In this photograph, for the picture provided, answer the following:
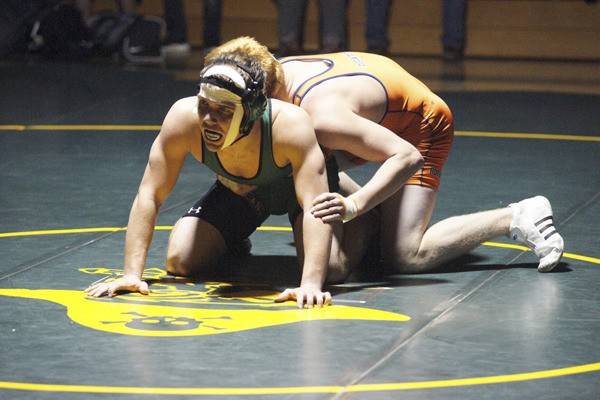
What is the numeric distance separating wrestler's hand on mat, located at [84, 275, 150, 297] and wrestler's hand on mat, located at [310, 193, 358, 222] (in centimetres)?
61

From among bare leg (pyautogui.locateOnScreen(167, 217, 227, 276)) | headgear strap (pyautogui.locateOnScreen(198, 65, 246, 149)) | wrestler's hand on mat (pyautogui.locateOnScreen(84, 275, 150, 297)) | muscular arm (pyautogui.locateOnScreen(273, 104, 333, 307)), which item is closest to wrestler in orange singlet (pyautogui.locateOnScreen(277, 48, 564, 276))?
muscular arm (pyautogui.locateOnScreen(273, 104, 333, 307))

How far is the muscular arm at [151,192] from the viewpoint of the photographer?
399 centimetres

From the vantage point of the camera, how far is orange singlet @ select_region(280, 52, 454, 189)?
14.2 feet

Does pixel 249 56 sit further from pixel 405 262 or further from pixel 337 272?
pixel 405 262

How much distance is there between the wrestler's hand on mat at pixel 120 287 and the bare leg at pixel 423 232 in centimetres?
94

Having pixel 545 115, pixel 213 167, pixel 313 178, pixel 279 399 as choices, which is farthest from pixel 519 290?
pixel 545 115

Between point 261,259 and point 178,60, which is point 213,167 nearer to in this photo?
A: point 261,259

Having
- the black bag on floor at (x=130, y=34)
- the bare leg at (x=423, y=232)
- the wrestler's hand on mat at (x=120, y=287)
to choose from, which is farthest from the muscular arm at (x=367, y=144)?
the black bag on floor at (x=130, y=34)

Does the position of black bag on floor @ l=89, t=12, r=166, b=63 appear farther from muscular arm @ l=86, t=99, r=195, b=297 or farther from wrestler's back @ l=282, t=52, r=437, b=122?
muscular arm @ l=86, t=99, r=195, b=297

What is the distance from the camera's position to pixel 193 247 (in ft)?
14.2

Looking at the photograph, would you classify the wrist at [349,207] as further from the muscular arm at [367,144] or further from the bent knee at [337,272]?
the bent knee at [337,272]

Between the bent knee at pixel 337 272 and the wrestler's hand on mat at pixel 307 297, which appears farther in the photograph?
the bent knee at pixel 337 272

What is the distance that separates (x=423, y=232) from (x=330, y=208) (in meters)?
0.68

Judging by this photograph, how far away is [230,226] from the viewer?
4.44 meters
